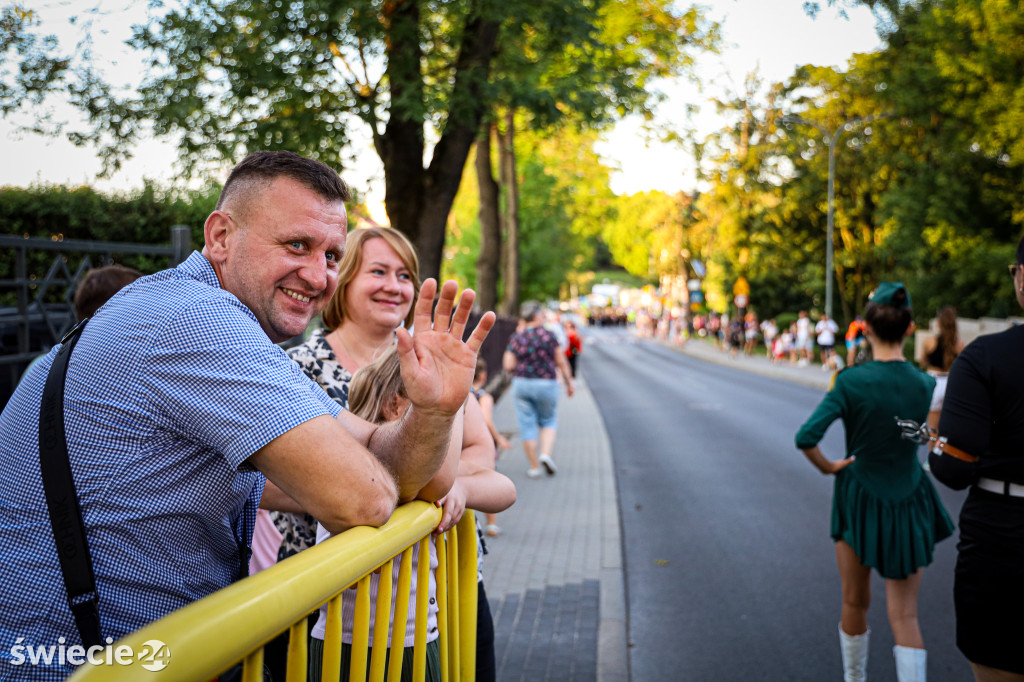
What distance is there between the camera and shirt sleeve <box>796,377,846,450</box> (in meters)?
3.96

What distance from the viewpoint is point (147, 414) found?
57.9 inches

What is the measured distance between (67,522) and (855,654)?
356 cm

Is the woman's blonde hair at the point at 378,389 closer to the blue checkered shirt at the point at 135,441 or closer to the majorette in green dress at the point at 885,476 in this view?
the blue checkered shirt at the point at 135,441

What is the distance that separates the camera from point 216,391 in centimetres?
147

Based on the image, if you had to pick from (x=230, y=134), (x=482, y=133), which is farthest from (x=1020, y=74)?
(x=230, y=134)

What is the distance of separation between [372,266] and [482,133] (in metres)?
6.35

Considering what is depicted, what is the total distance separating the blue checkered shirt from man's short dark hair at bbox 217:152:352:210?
326mm

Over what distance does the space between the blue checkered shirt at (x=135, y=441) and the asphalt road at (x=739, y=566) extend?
357cm

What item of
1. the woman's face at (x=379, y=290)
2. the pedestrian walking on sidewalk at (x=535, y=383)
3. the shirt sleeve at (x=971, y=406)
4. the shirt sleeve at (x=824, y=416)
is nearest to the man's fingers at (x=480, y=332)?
the woman's face at (x=379, y=290)

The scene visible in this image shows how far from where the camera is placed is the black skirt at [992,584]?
9.01 feet

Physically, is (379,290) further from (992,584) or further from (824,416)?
(992,584)

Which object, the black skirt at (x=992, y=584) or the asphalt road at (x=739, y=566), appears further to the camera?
the asphalt road at (x=739, y=566)

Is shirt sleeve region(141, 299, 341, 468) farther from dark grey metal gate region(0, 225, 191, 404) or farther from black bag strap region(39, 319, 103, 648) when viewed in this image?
dark grey metal gate region(0, 225, 191, 404)

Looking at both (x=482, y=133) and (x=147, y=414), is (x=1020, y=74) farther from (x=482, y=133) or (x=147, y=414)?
(x=147, y=414)
